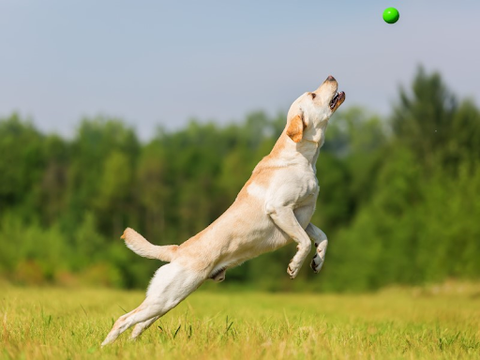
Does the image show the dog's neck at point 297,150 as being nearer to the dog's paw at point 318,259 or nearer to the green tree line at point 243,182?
the dog's paw at point 318,259

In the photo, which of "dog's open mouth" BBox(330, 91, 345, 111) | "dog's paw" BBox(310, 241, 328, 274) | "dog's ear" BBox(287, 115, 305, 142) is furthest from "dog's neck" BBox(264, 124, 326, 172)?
"dog's paw" BBox(310, 241, 328, 274)

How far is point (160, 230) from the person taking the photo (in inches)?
2169

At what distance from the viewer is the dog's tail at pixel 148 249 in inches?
251

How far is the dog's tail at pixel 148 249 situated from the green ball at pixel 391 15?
4214 millimetres

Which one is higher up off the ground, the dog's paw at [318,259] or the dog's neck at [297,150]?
the dog's neck at [297,150]

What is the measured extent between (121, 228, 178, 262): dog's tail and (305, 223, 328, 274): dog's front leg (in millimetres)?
1522

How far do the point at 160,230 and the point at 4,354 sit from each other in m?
50.3

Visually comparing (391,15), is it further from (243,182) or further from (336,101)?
(243,182)

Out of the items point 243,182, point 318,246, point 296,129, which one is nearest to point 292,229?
point 318,246

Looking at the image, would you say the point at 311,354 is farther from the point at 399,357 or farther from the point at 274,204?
the point at 274,204

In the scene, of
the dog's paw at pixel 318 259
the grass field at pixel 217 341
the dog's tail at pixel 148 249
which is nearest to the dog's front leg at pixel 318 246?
the dog's paw at pixel 318 259

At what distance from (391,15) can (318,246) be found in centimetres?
334

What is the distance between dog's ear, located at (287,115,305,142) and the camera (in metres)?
6.68

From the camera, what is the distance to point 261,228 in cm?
649
